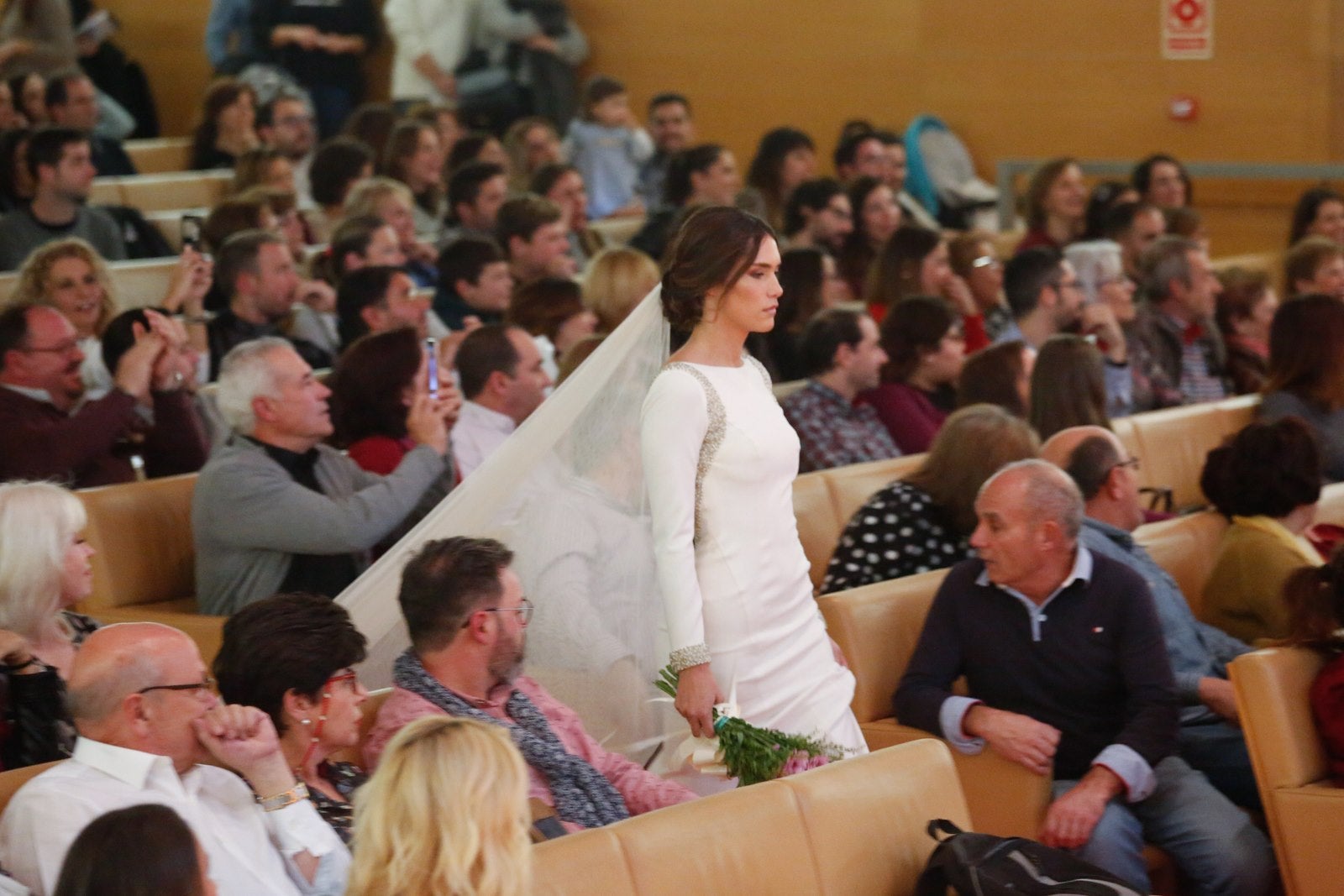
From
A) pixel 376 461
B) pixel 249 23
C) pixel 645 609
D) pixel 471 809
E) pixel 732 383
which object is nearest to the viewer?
pixel 471 809

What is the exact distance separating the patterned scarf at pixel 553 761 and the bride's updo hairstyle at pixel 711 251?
75 cm

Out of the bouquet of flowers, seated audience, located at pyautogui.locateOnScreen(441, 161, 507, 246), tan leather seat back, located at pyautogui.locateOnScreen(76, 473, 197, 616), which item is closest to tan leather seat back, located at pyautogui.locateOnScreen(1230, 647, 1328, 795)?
the bouquet of flowers

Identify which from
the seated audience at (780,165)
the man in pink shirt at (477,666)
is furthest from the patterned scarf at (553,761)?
the seated audience at (780,165)

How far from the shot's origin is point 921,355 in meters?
5.79

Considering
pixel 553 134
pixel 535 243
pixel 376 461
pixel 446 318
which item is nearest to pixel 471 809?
pixel 376 461

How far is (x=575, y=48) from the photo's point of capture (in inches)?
443

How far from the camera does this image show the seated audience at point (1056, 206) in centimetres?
862

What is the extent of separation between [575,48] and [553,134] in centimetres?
190

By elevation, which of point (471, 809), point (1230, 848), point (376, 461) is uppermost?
point (471, 809)

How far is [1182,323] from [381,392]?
140 inches

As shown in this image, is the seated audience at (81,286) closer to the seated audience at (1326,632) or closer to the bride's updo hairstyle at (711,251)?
the bride's updo hairstyle at (711,251)

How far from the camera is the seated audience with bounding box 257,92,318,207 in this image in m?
9.49

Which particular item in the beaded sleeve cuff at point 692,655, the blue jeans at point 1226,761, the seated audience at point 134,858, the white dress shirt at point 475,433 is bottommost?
the blue jeans at point 1226,761

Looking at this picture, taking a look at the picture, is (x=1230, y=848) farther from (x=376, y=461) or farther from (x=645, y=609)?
(x=376, y=461)
